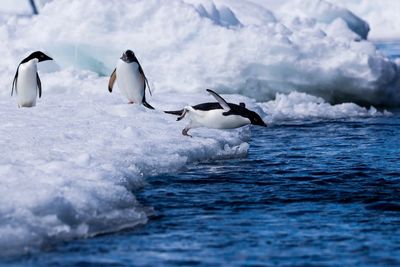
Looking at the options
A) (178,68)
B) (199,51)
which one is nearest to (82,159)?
(178,68)

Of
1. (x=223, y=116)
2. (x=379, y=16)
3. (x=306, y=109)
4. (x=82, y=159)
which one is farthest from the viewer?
(x=379, y=16)

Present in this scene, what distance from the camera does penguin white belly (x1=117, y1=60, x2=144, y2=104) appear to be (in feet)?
34.5

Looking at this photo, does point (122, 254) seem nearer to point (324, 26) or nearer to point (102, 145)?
point (102, 145)

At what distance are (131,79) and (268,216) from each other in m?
5.00

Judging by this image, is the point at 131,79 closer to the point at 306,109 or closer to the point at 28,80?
the point at 28,80

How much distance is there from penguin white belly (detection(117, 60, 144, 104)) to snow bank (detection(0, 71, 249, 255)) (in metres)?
0.29

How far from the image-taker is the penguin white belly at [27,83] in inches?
416

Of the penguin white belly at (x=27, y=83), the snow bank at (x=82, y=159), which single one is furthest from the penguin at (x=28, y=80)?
the snow bank at (x=82, y=159)

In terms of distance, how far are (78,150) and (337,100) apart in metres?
8.39

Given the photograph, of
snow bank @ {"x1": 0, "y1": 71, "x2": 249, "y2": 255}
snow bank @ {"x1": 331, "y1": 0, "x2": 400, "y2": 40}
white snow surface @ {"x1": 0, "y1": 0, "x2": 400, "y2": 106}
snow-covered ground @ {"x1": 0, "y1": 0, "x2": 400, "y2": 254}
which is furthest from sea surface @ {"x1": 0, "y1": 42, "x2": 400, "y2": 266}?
snow bank @ {"x1": 331, "y1": 0, "x2": 400, "y2": 40}

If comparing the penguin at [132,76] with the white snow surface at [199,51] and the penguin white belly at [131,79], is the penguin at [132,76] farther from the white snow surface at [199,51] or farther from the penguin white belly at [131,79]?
the white snow surface at [199,51]

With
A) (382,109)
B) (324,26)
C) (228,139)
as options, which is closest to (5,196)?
(228,139)

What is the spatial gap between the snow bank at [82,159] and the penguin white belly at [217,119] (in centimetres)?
20

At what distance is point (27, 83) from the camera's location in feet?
34.6
